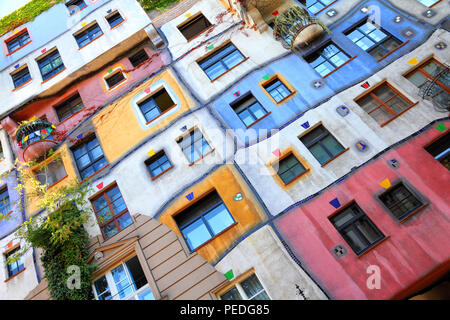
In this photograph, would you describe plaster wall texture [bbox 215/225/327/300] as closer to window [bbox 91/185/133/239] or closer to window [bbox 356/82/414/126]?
window [bbox 91/185/133/239]

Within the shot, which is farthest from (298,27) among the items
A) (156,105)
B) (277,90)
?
(156,105)

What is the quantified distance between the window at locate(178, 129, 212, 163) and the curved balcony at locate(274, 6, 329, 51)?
476cm

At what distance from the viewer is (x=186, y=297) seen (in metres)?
8.88

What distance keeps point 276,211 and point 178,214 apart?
123 inches

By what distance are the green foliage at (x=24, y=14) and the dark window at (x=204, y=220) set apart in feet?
45.9

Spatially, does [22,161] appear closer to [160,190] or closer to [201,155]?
[160,190]

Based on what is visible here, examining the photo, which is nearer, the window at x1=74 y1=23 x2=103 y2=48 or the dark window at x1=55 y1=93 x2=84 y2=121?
the dark window at x1=55 y1=93 x2=84 y2=121

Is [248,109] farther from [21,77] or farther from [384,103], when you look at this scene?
[21,77]

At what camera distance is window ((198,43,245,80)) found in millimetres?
12742

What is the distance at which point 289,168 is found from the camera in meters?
10.0

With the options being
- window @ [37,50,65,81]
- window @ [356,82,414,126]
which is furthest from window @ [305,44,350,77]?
window @ [37,50,65,81]

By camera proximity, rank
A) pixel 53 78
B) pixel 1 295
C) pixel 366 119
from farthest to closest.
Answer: pixel 53 78
pixel 1 295
pixel 366 119

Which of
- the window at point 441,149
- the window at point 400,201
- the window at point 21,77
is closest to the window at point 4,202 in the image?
the window at point 21,77

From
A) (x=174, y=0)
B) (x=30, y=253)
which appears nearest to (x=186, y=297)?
(x=30, y=253)
